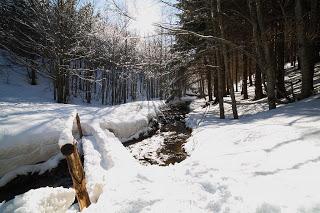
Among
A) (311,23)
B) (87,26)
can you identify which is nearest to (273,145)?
(311,23)

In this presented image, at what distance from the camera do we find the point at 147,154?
35.8 ft

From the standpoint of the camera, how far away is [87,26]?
2180 cm

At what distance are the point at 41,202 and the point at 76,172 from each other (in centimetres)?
105

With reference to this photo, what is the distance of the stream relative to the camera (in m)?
7.93

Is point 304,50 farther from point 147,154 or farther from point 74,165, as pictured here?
point 74,165

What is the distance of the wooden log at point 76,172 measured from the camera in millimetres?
3950

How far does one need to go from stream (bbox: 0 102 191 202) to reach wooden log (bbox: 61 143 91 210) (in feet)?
12.7

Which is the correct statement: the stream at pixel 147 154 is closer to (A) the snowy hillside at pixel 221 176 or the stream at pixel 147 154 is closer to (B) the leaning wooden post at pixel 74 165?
(A) the snowy hillside at pixel 221 176

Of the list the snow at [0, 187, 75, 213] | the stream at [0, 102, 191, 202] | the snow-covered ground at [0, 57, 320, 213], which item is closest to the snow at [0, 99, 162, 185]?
the snow-covered ground at [0, 57, 320, 213]

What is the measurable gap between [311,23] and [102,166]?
37.8ft

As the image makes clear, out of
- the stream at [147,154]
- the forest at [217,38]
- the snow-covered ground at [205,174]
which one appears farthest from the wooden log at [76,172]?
the forest at [217,38]

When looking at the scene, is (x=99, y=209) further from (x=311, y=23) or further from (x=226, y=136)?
(x=311, y=23)

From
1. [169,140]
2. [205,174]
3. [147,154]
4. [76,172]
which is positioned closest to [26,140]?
[147,154]

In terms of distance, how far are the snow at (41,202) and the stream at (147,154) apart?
294 centimetres
